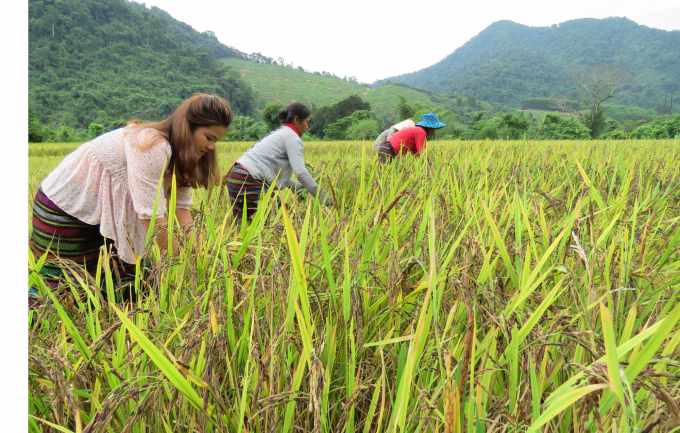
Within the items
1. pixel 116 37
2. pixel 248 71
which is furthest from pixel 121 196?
pixel 248 71

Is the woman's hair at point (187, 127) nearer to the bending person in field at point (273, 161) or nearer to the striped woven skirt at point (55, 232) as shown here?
the striped woven skirt at point (55, 232)

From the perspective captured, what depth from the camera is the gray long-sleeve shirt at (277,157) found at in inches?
124

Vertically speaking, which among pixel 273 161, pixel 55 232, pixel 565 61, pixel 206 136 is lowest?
pixel 55 232

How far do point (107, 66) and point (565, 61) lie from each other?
140 metres

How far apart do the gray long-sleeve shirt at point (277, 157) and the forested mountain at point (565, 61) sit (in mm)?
98191

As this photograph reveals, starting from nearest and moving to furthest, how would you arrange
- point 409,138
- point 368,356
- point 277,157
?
point 368,356, point 277,157, point 409,138

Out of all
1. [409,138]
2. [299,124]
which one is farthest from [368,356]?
[409,138]

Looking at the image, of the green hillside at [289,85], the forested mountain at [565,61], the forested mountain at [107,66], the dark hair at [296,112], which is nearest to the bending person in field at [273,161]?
the dark hair at [296,112]

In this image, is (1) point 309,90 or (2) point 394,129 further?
(1) point 309,90

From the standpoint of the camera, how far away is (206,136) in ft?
6.52

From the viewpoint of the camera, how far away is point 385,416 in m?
0.59

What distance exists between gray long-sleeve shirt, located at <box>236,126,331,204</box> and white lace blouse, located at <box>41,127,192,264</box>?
144 centimetres

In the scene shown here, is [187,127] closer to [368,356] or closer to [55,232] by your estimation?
[55,232]

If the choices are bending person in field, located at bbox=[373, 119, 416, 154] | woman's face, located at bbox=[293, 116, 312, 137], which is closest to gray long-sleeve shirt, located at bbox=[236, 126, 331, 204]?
woman's face, located at bbox=[293, 116, 312, 137]
